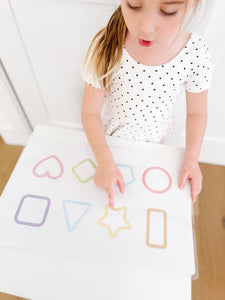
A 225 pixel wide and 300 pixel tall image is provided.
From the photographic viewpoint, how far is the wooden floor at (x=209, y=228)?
844 mm

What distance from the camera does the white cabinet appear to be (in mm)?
569

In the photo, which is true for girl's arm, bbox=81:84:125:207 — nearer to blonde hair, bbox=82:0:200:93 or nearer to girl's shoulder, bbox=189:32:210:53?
blonde hair, bbox=82:0:200:93

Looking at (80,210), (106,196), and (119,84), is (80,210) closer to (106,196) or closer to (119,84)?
(106,196)

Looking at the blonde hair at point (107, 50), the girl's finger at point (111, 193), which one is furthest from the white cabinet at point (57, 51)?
the girl's finger at point (111, 193)

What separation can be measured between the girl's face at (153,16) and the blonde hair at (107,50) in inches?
4.1

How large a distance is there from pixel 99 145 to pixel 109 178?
92mm

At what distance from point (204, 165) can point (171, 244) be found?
0.83 m

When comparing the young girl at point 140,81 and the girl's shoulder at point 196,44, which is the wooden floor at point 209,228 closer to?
the young girl at point 140,81

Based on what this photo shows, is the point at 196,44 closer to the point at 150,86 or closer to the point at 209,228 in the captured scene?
the point at 150,86

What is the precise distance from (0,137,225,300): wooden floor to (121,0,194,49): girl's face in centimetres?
85

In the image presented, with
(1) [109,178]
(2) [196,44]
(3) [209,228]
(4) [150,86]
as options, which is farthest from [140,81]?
(3) [209,228]

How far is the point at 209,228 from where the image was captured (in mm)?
970

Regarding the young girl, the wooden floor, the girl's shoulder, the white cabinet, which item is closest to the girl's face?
the young girl

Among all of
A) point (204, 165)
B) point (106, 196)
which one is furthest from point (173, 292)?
point (204, 165)
